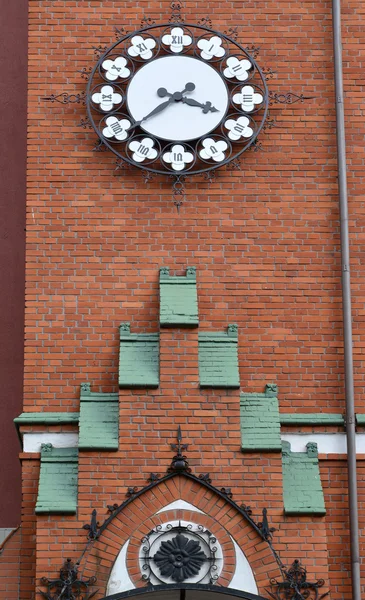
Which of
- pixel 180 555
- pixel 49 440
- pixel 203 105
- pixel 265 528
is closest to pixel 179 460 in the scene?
pixel 180 555

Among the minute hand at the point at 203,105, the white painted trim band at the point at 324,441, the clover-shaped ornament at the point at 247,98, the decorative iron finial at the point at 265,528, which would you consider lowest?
the decorative iron finial at the point at 265,528

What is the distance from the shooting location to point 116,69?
55.4 feet

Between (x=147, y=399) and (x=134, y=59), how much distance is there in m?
3.96

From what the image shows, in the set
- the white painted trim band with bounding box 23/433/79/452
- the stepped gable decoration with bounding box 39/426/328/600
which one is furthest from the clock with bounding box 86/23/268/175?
the stepped gable decoration with bounding box 39/426/328/600

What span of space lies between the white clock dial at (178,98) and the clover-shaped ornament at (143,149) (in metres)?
0.11

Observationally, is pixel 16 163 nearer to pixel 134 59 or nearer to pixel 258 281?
pixel 134 59

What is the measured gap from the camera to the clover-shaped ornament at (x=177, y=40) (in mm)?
17000

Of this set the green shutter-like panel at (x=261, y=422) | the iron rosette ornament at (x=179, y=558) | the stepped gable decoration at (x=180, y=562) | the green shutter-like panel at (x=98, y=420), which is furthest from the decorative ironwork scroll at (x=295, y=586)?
the green shutter-like panel at (x=98, y=420)

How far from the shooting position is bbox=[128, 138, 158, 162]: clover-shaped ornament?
16656 mm

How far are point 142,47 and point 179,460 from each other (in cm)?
474

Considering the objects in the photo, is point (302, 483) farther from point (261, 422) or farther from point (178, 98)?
point (178, 98)

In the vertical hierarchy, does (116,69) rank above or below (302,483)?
above

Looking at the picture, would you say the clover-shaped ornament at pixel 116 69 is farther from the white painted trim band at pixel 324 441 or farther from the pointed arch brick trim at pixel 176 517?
the pointed arch brick trim at pixel 176 517

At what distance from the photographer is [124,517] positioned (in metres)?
15.0
